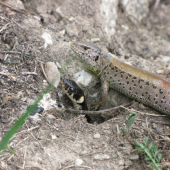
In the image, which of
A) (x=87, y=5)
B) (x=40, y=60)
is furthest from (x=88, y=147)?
(x=87, y=5)

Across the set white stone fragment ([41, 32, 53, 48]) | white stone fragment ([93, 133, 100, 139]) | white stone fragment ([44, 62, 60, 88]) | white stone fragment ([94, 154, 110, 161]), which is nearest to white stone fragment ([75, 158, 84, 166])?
white stone fragment ([94, 154, 110, 161])

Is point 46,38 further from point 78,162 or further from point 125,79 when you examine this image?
point 78,162

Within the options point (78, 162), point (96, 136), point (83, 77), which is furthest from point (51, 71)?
point (78, 162)

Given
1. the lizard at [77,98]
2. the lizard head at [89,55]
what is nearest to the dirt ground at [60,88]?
the lizard at [77,98]

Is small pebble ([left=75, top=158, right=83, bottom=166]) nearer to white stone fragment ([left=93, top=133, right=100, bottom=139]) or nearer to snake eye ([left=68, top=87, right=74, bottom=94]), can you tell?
white stone fragment ([left=93, top=133, right=100, bottom=139])

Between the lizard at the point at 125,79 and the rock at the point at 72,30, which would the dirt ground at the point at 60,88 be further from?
the lizard at the point at 125,79

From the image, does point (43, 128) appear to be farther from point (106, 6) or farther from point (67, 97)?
point (106, 6)
